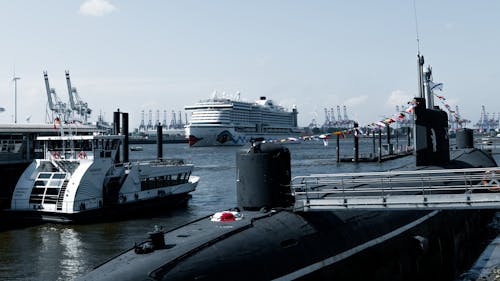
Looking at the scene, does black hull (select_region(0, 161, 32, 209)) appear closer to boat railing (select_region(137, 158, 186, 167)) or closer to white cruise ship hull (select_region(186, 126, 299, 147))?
boat railing (select_region(137, 158, 186, 167))

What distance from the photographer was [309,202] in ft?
58.6

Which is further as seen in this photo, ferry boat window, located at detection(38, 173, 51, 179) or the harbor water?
ferry boat window, located at detection(38, 173, 51, 179)

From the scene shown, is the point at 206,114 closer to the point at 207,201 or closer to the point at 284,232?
the point at 207,201

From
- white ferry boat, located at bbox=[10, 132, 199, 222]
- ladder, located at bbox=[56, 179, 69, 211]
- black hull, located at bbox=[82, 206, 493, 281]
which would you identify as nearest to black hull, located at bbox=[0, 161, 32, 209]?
white ferry boat, located at bbox=[10, 132, 199, 222]

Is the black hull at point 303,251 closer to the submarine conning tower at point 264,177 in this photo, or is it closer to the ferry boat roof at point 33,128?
the submarine conning tower at point 264,177

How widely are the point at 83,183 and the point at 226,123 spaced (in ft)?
412

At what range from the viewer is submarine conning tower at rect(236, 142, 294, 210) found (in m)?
18.8

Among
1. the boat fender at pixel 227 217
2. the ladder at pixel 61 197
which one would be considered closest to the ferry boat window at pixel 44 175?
the ladder at pixel 61 197

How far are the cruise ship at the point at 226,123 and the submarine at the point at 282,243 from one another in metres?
139

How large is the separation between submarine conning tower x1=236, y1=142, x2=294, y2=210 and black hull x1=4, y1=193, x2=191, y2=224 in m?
21.5

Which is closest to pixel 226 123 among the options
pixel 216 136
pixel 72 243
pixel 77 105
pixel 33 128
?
pixel 216 136

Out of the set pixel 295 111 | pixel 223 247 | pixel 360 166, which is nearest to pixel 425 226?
pixel 223 247

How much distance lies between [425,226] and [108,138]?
2667 centimetres

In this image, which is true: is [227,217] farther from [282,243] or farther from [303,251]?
[303,251]
